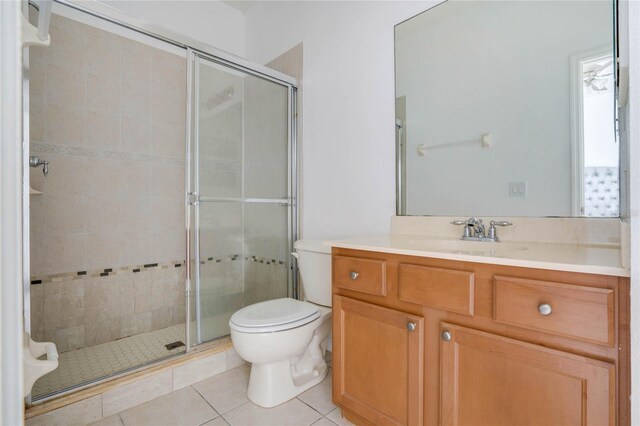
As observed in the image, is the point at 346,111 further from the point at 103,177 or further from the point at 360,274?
the point at 103,177

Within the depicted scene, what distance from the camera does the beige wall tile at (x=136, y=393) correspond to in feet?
5.12

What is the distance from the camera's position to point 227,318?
6.93 ft

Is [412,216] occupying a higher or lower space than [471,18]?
lower

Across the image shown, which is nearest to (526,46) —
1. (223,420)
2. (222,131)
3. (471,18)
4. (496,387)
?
(471,18)

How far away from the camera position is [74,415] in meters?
1.46

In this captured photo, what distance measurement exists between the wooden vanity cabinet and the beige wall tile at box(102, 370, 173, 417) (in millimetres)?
953

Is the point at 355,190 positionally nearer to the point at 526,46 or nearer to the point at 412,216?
the point at 412,216

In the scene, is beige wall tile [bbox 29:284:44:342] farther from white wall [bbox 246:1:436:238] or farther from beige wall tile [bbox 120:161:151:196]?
white wall [bbox 246:1:436:238]

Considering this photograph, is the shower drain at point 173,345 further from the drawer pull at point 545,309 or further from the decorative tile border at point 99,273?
the drawer pull at point 545,309

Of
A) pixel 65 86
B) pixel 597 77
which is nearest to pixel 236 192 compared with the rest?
pixel 65 86

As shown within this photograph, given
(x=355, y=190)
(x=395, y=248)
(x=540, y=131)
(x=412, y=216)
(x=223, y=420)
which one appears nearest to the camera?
(x=395, y=248)

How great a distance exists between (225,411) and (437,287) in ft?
3.99

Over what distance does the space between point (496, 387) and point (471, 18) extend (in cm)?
159

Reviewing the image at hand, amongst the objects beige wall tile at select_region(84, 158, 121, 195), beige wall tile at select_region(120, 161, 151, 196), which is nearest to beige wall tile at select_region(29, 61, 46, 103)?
beige wall tile at select_region(84, 158, 121, 195)
